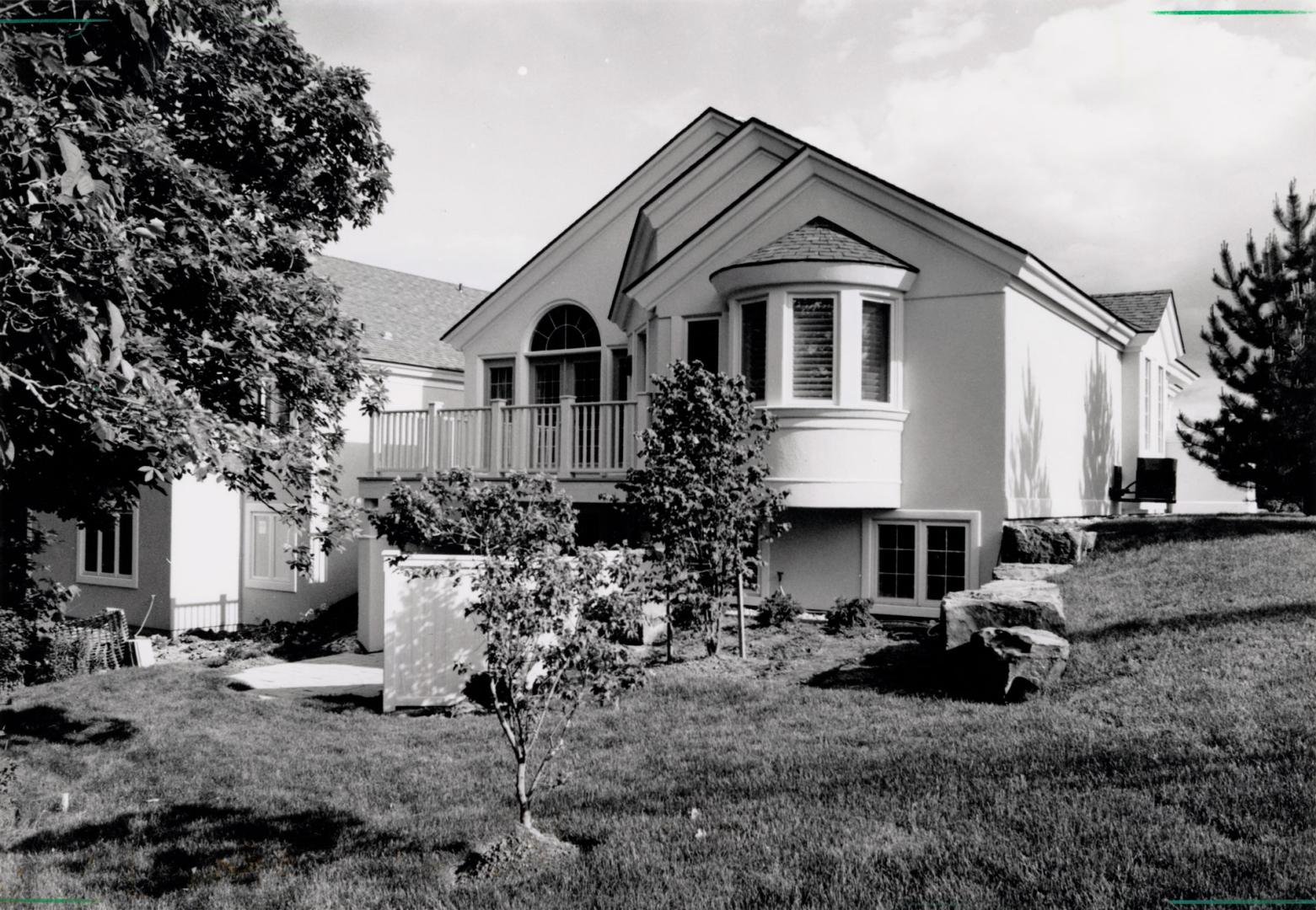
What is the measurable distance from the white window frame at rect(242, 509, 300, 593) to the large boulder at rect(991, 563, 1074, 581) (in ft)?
40.3

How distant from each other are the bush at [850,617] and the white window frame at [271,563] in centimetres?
1032

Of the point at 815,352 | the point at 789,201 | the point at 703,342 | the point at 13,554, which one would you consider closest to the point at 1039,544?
the point at 815,352

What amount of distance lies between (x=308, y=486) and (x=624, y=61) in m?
5.53

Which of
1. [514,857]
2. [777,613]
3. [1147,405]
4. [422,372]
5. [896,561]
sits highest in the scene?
[422,372]

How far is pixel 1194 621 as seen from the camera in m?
10.0

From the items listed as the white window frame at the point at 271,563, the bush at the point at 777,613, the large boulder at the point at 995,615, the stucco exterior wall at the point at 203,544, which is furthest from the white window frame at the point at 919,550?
the stucco exterior wall at the point at 203,544

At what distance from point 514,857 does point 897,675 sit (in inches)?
209

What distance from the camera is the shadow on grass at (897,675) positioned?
9447mm

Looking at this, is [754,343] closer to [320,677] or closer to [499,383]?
[320,677]

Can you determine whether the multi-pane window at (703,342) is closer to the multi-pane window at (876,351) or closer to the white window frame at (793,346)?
the white window frame at (793,346)

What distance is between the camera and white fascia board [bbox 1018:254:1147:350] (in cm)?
1425

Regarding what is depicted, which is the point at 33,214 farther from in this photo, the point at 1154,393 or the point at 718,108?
the point at 1154,393

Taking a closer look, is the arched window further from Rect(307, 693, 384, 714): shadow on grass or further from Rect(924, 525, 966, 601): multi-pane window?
Rect(307, 693, 384, 714): shadow on grass

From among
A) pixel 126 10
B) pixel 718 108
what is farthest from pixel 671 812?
pixel 718 108
